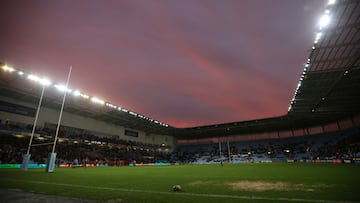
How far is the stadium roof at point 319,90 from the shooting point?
1764cm

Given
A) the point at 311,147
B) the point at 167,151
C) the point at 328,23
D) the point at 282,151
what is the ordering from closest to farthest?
the point at 328,23, the point at 311,147, the point at 282,151, the point at 167,151

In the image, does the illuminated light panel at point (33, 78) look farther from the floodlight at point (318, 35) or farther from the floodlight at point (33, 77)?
the floodlight at point (318, 35)

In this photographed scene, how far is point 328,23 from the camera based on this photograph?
17.3m

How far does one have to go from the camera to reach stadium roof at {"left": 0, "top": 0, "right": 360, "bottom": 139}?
17.6 m

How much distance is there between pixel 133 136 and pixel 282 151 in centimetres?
4840

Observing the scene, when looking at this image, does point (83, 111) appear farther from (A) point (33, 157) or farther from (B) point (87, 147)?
(A) point (33, 157)

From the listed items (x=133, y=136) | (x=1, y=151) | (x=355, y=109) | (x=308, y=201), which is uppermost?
(x=355, y=109)

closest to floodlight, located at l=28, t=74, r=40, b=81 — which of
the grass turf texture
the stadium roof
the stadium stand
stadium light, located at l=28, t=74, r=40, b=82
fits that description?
stadium light, located at l=28, t=74, r=40, b=82

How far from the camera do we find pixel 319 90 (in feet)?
102

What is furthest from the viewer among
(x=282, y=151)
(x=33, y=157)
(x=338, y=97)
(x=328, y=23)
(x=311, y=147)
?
(x=282, y=151)

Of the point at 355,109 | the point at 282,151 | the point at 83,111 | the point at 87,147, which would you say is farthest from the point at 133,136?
the point at 355,109

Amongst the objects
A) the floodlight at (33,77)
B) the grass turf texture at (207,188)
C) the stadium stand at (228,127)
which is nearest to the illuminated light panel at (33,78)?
the floodlight at (33,77)

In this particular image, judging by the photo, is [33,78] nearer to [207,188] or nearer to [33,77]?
[33,77]

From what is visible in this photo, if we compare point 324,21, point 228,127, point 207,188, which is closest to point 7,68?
point 207,188
